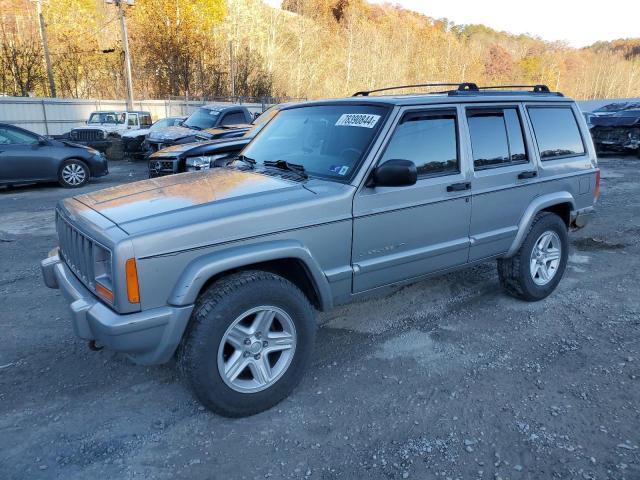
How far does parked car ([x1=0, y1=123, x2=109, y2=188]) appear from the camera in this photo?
10195 mm

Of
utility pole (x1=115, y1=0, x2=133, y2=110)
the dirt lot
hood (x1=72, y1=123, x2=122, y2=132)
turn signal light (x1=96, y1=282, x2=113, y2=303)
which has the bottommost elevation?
the dirt lot

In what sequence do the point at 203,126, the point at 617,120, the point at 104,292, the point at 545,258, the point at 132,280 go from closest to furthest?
1. the point at 132,280
2. the point at 104,292
3. the point at 545,258
4. the point at 203,126
5. the point at 617,120

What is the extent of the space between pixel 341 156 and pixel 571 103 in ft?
8.97

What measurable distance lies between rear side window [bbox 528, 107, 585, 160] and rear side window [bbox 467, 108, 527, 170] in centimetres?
26

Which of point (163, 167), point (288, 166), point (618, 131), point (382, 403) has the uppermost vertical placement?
point (288, 166)

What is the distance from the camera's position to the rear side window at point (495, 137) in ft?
12.6

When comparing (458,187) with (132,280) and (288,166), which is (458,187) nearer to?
(288,166)

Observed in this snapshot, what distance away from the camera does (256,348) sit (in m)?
2.89

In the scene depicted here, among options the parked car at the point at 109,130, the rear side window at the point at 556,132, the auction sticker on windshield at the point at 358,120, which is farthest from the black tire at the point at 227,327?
the parked car at the point at 109,130

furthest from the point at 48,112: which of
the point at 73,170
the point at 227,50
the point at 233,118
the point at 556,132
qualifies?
the point at 556,132

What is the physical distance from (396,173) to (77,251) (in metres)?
2.07

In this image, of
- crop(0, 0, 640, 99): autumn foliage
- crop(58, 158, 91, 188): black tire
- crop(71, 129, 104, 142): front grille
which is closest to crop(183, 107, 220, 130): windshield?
crop(58, 158, 91, 188): black tire

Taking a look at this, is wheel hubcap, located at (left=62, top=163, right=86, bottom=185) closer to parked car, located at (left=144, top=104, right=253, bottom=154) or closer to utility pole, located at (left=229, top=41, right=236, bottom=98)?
parked car, located at (left=144, top=104, right=253, bottom=154)

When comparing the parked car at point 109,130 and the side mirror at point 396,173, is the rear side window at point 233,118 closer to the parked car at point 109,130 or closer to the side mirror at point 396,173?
the parked car at point 109,130
